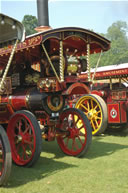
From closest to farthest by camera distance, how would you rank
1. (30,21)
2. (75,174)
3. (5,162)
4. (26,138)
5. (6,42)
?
(5,162)
(75,174)
(6,42)
(26,138)
(30,21)

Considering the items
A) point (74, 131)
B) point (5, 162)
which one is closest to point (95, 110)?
point (74, 131)

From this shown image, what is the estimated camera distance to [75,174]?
386 cm

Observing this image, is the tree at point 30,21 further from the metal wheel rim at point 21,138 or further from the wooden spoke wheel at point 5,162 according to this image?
the wooden spoke wheel at point 5,162

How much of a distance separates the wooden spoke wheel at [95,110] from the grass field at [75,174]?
1419 millimetres

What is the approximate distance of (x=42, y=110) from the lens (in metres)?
5.05

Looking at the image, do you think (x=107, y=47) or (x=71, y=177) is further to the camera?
(x=107, y=47)

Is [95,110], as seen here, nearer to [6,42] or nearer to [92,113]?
[92,113]

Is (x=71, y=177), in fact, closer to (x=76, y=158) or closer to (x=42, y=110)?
(x=76, y=158)

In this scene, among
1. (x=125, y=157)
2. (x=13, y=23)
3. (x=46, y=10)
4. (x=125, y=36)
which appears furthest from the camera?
(x=125, y=36)

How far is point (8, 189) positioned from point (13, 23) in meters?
2.15

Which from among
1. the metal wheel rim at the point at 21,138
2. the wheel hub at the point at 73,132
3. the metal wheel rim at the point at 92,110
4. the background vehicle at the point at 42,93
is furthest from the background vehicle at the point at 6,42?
the metal wheel rim at the point at 92,110

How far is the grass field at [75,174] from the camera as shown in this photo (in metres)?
3.30

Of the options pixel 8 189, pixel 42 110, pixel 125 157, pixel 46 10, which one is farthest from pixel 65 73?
pixel 46 10

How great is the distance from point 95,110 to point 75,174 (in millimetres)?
3599
